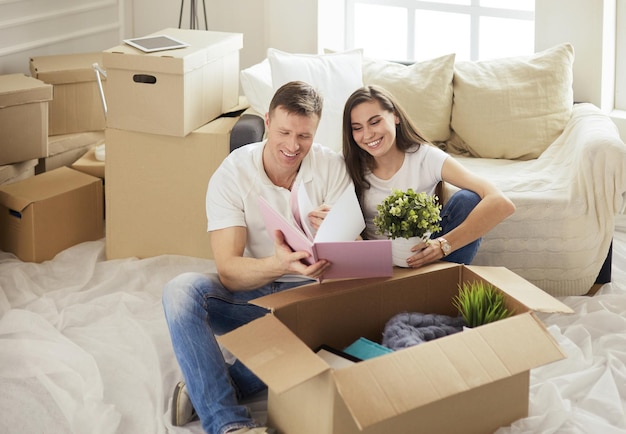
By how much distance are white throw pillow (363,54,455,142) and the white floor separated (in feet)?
2.79

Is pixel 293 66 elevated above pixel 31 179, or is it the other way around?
pixel 293 66

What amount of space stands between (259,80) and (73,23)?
57.8 inches

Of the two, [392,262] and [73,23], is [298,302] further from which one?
[73,23]

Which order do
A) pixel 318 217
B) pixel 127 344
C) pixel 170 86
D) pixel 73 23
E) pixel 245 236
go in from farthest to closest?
pixel 73 23 → pixel 170 86 → pixel 127 344 → pixel 245 236 → pixel 318 217

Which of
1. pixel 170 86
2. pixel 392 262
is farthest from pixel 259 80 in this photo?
pixel 392 262

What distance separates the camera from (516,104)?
11.0ft

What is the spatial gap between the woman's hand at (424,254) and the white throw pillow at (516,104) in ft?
3.88

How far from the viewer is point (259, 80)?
335 cm

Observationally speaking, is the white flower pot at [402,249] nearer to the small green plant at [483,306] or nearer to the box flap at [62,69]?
the small green plant at [483,306]

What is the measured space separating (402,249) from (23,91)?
76.7 inches

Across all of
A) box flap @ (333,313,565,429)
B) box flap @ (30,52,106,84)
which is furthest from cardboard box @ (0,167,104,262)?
box flap @ (333,313,565,429)

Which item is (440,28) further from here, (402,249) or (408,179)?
(402,249)

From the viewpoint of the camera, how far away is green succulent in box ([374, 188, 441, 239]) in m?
2.21

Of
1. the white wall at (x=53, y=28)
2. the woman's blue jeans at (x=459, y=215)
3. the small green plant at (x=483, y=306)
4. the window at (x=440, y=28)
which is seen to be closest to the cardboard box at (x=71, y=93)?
the white wall at (x=53, y=28)
